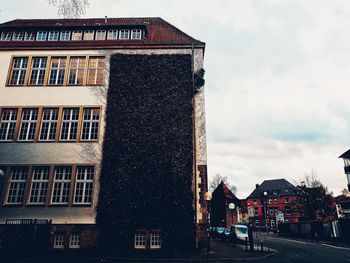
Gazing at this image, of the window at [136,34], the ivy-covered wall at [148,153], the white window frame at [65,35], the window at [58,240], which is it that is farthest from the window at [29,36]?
the window at [58,240]

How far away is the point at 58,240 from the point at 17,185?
16.8 feet

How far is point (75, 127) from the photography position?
21484 mm

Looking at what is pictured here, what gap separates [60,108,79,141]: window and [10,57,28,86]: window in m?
5.00

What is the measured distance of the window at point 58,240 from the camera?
60.8ft

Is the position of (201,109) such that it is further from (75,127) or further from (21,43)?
(21,43)

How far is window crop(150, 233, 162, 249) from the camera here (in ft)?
62.4

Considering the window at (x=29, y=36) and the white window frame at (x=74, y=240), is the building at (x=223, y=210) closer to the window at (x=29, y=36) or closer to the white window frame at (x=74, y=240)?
the white window frame at (x=74, y=240)

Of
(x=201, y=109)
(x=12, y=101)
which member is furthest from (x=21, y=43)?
(x=201, y=109)

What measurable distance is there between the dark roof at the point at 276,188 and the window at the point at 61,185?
6919 centimetres

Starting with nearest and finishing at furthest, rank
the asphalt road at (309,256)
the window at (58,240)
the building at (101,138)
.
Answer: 1. the asphalt road at (309,256)
2. the window at (58,240)
3. the building at (101,138)

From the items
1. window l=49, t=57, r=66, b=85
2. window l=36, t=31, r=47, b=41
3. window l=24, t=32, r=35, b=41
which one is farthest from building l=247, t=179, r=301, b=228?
window l=24, t=32, r=35, b=41

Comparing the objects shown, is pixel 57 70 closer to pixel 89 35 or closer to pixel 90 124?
pixel 89 35

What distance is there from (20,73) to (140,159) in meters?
12.7

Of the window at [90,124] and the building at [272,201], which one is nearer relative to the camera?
the window at [90,124]
